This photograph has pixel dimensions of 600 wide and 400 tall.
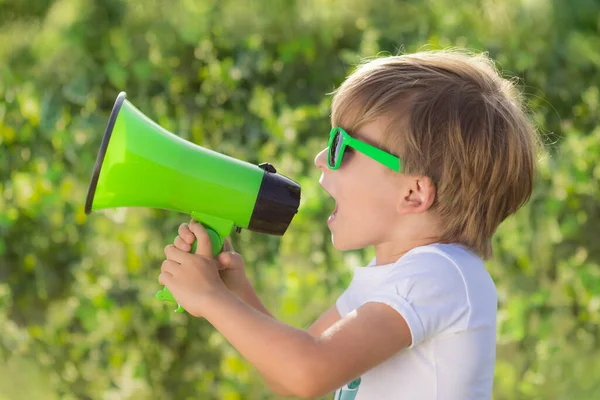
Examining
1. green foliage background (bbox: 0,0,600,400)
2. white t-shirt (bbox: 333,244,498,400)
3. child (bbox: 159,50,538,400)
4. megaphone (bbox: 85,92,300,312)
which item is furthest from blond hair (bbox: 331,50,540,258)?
green foliage background (bbox: 0,0,600,400)

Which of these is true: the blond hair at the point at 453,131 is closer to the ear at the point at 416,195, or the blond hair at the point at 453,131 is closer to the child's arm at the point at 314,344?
the ear at the point at 416,195

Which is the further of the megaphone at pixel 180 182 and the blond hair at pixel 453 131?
the megaphone at pixel 180 182

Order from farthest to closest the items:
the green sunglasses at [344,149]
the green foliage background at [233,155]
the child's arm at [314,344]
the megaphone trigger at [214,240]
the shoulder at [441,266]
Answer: the green foliage background at [233,155], the megaphone trigger at [214,240], the green sunglasses at [344,149], the shoulder at [441,266], the child's arm at [314,344]

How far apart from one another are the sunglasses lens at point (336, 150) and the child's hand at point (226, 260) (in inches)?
13.5

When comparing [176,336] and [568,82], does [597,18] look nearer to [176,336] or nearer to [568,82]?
[568,82]

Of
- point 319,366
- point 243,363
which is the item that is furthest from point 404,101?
point 243,363

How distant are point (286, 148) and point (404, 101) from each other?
174 centimetres

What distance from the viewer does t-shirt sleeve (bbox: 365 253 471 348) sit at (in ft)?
6.11

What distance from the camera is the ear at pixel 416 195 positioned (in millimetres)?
2027

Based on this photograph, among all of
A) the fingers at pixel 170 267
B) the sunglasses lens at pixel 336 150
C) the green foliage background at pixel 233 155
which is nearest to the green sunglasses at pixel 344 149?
the sunglasses lens at pixel 336 150

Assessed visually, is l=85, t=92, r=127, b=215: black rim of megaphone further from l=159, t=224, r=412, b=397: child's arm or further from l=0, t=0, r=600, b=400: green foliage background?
l=0, t=0, r=600, b=400: green foliage background

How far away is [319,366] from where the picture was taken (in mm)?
1794

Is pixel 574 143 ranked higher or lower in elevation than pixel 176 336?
higher

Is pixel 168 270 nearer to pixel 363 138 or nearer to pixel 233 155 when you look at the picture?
pixel 363 138
